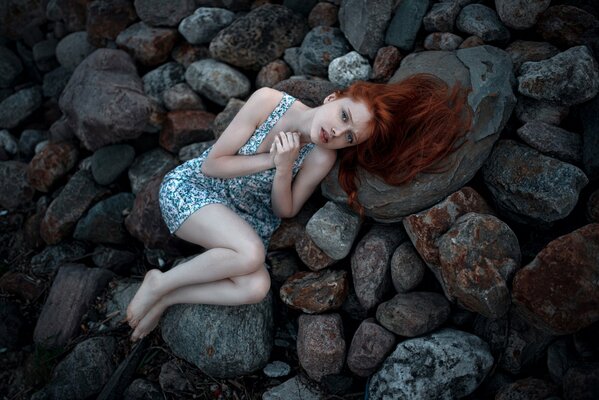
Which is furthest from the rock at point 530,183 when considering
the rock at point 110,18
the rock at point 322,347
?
the rock at point 110,18

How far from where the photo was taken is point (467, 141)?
2531 mm

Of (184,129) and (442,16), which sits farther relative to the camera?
(184,129)

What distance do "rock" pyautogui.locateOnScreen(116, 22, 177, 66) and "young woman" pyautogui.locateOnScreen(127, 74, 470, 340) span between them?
4.53ft

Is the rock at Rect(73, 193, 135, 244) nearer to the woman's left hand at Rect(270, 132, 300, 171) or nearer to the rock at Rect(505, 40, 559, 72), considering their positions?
the woman's left hand at Rect(270, 132, 300, 171)

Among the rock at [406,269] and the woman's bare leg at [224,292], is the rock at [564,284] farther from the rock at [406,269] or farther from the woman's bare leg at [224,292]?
the woman's bare leg at [224,292]

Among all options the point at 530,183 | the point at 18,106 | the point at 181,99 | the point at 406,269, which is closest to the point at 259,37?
the point at 181,99

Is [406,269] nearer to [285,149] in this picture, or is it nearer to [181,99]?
[285,149]

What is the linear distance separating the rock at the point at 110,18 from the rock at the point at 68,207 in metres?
1.35

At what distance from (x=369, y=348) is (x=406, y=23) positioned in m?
1.93

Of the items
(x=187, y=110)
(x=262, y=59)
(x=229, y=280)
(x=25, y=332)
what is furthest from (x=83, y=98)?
(x=229, y=280)

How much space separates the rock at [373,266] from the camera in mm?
2646

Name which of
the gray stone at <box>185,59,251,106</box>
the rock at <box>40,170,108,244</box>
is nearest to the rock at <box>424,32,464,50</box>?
the gray stone at <box>185,59,251,106</box>

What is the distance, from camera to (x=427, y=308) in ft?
8.13

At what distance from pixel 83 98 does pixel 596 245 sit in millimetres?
3290
